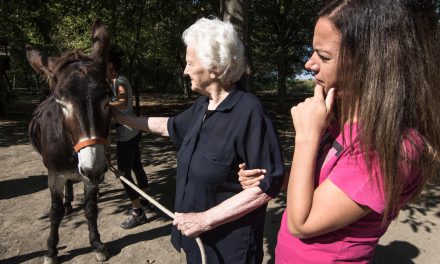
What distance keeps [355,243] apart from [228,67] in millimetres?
1130

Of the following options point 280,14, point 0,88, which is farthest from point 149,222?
point 280,14

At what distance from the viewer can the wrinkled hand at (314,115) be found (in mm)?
1229

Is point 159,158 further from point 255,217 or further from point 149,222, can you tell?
point 255,217

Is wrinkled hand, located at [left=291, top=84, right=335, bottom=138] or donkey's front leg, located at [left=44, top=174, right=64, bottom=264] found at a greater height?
wrinkled hand, located at [left=291, top=84, right=335, bottom=138]

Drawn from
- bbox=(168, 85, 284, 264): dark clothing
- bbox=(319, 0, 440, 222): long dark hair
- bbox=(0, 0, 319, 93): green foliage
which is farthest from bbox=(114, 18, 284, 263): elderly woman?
bbox=(0, 0, 319, 93): green foliage

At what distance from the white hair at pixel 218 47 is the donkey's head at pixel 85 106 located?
106 centimetres

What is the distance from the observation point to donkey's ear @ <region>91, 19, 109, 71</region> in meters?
2.89

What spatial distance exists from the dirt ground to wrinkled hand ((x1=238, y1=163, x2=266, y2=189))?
2.37 metres

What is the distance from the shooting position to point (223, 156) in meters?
1.79

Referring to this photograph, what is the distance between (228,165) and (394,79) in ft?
3.25

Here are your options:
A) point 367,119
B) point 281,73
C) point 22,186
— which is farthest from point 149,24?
point 367,119

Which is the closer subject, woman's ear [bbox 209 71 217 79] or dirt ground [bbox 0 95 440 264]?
woman's ear [bbox 209 71 217 79]

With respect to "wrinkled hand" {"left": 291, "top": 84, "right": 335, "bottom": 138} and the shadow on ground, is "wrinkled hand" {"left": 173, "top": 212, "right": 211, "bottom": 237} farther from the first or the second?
the shadow on ground

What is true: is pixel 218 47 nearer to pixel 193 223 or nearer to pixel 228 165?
pixel 228 165
